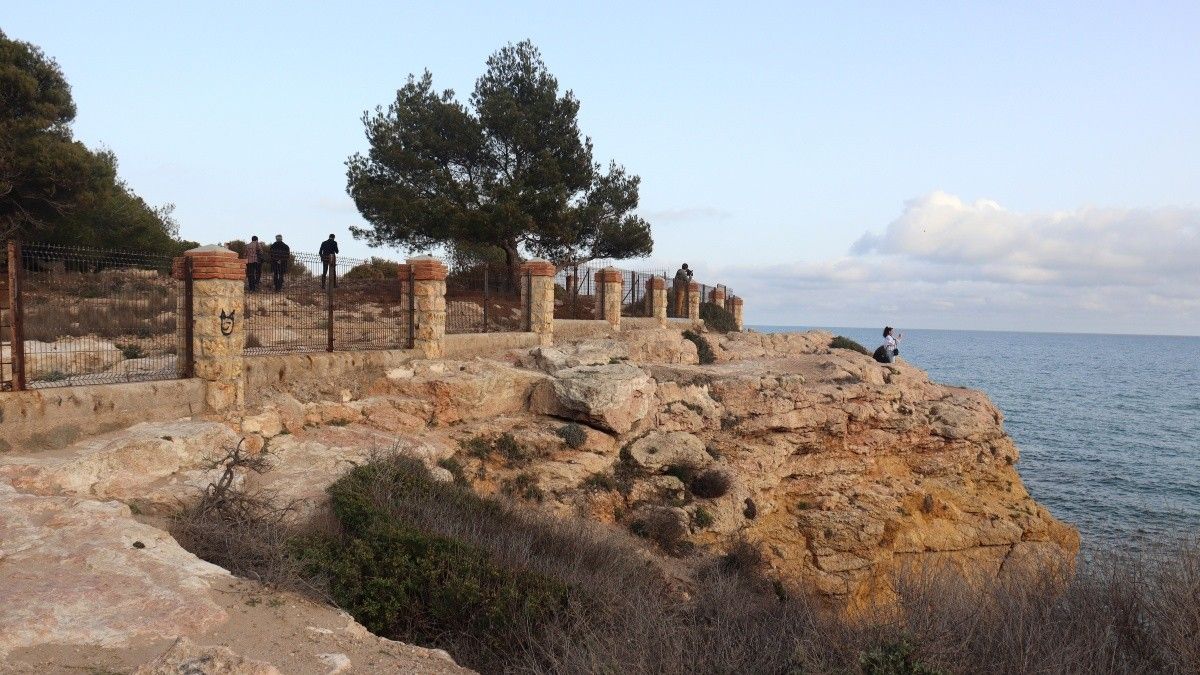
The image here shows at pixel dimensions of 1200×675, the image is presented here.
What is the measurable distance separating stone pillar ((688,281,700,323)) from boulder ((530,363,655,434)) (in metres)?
15.5

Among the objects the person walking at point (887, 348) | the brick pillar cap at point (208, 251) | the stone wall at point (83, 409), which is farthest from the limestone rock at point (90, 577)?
the person walking at point (887, 348)

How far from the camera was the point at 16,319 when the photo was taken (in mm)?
9523

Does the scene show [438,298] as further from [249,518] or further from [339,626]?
[339,626]

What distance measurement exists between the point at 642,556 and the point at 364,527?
5.22 meters

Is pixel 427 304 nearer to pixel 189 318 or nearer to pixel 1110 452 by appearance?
pixel 189 318

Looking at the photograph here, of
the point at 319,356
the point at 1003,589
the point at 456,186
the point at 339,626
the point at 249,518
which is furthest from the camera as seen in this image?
the point at 456,186

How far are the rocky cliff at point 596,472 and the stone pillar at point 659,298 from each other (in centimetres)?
394

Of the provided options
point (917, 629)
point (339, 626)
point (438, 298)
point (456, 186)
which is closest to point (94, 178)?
point (456, 186)

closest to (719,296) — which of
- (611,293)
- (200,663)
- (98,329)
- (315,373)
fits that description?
(611,293)

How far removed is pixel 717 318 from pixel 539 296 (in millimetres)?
15539

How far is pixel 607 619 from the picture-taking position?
7.37 m

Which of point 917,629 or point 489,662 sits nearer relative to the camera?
point 917,629

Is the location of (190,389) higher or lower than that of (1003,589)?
higher

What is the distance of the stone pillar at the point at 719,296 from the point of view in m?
36.2
